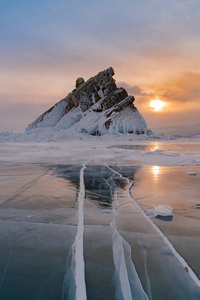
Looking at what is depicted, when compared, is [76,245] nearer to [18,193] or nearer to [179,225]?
[179,225]

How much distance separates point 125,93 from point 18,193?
168 feet

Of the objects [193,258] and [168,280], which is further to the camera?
Answer: [193,258]

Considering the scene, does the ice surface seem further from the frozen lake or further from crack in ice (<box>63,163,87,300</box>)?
crack in ice (<box>63,163,87,300</box>)

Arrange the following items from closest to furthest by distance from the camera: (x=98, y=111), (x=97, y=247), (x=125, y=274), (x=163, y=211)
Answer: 1. (x=125, y=274)
2. (x=97, y=247)
3. (x=163, y=211)
4. (x=98, y=111)

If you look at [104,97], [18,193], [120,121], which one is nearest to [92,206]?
Answer: [18,193]

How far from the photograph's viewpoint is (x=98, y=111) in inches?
1965

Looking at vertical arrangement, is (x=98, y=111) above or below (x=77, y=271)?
above

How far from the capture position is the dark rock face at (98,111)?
44.8 metres

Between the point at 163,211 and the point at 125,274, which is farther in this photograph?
the point at 163,211

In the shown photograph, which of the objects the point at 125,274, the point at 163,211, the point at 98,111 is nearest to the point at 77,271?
the point at 125,274

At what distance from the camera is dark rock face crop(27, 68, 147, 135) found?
4481cm

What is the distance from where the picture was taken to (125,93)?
175ft

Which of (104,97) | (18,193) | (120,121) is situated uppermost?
(104,97)

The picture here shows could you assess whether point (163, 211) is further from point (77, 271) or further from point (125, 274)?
point (77, 271)
